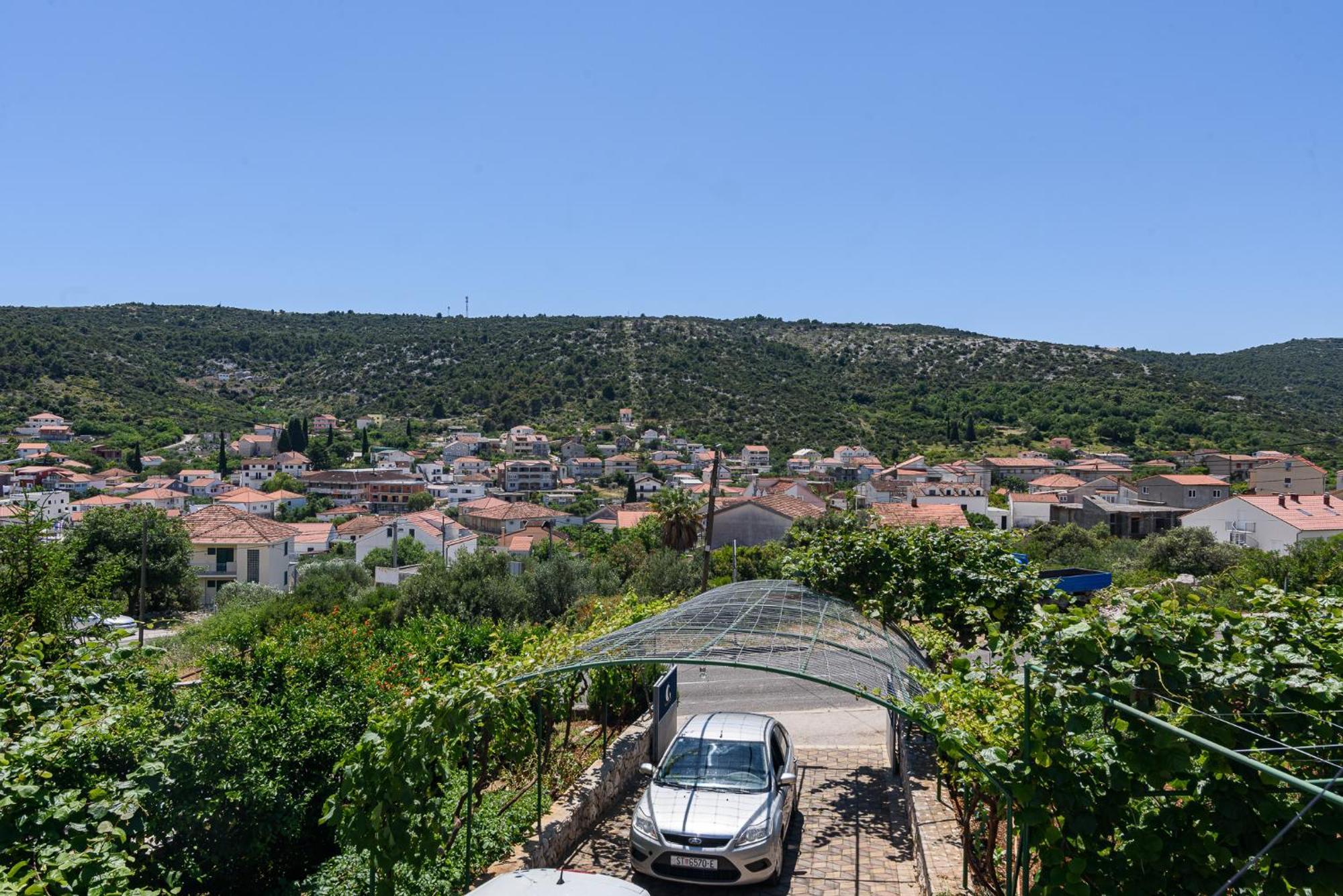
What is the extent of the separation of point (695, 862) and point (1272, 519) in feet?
158

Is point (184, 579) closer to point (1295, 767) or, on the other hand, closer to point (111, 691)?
point (111, 691)

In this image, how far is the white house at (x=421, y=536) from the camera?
193ft

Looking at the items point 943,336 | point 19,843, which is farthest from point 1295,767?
point 943,336

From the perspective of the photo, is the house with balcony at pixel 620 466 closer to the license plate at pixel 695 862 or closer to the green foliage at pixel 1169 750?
the license plate at pixel 695 862

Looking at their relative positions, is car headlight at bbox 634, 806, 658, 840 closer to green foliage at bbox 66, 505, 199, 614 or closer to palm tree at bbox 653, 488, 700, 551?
palm tree at bbox 653, 488, 700, 551

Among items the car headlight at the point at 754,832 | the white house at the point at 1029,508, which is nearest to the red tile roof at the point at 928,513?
the white house at the point at 1029,508

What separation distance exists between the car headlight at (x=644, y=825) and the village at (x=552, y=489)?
20.7 feet

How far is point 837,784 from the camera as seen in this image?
10.8 m

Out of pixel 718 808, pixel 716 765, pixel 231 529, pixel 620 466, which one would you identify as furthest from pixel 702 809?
pixel 620 466

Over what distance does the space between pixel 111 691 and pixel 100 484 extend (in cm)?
9658

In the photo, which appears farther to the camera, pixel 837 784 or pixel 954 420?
pixel 954 420

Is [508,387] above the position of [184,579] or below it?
above

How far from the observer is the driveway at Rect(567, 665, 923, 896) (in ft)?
25.0

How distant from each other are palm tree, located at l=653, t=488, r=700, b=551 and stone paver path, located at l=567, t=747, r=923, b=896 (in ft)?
103
